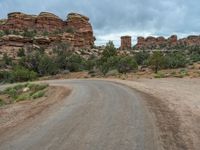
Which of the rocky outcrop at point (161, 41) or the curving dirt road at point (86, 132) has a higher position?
the curving dirt road at point (86, 132)

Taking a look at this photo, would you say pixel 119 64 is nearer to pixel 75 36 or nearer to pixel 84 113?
pixel 84 113

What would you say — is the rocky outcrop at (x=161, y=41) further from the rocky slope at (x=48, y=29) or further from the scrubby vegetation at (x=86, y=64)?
the scrubby vegetation at (x=86, y=64)

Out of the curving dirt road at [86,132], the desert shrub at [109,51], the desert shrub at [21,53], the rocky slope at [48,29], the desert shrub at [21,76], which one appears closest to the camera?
the curving dirt road at [86,132]

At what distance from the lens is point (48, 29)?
112 metres

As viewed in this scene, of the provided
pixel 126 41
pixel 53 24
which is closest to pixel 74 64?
pixel 53 24

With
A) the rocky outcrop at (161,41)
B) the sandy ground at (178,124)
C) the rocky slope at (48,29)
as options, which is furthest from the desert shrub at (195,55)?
the rocky outcrop at (161,41)

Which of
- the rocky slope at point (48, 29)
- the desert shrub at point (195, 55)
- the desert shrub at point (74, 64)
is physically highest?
the rocky slope at point (48, 29)

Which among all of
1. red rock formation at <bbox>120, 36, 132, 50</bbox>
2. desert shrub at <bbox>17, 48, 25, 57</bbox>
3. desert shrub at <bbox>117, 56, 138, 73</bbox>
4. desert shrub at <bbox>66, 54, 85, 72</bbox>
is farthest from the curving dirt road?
red rock formation at <bbox>120, 36, 132, 50</bbox>

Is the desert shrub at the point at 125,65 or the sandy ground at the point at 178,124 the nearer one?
the sandy ground at the point at 178,124

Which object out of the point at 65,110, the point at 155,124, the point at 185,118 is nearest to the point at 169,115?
the point at 185,118

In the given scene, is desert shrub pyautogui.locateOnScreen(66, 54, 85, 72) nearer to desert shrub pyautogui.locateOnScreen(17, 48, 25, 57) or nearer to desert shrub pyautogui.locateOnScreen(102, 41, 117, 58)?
desert shrub pyautogui.locateOnScreen(102, 41, 117, 58)

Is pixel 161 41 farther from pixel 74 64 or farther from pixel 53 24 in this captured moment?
pixel 74 64

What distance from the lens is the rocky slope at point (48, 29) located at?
307 feet

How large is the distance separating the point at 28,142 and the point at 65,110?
19.6 ft
